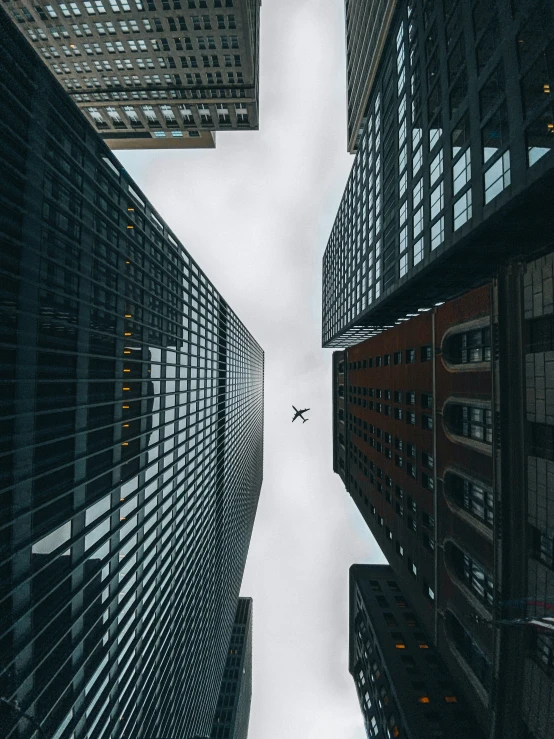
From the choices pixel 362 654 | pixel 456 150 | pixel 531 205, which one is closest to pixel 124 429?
pixel 531 205

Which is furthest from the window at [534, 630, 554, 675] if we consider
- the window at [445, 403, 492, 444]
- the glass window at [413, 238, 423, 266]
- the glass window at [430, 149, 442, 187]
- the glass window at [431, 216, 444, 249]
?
the glass window at [430, 149, 442, 187]

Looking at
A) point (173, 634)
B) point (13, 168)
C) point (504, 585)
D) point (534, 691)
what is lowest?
point (173, 634)

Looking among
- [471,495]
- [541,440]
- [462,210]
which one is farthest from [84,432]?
[462,210]

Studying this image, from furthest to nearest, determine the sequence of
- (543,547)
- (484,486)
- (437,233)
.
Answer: (437,233), (484,486), (543,547)

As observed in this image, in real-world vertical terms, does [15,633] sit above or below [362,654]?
above

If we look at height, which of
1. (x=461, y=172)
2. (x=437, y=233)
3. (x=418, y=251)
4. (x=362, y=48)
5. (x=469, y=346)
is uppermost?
(x=362, y=48)

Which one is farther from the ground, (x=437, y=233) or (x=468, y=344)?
(x=437, y=233)

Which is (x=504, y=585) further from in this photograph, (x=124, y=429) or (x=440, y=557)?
(x=124, y=429)

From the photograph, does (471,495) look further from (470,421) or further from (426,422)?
(426,422)
